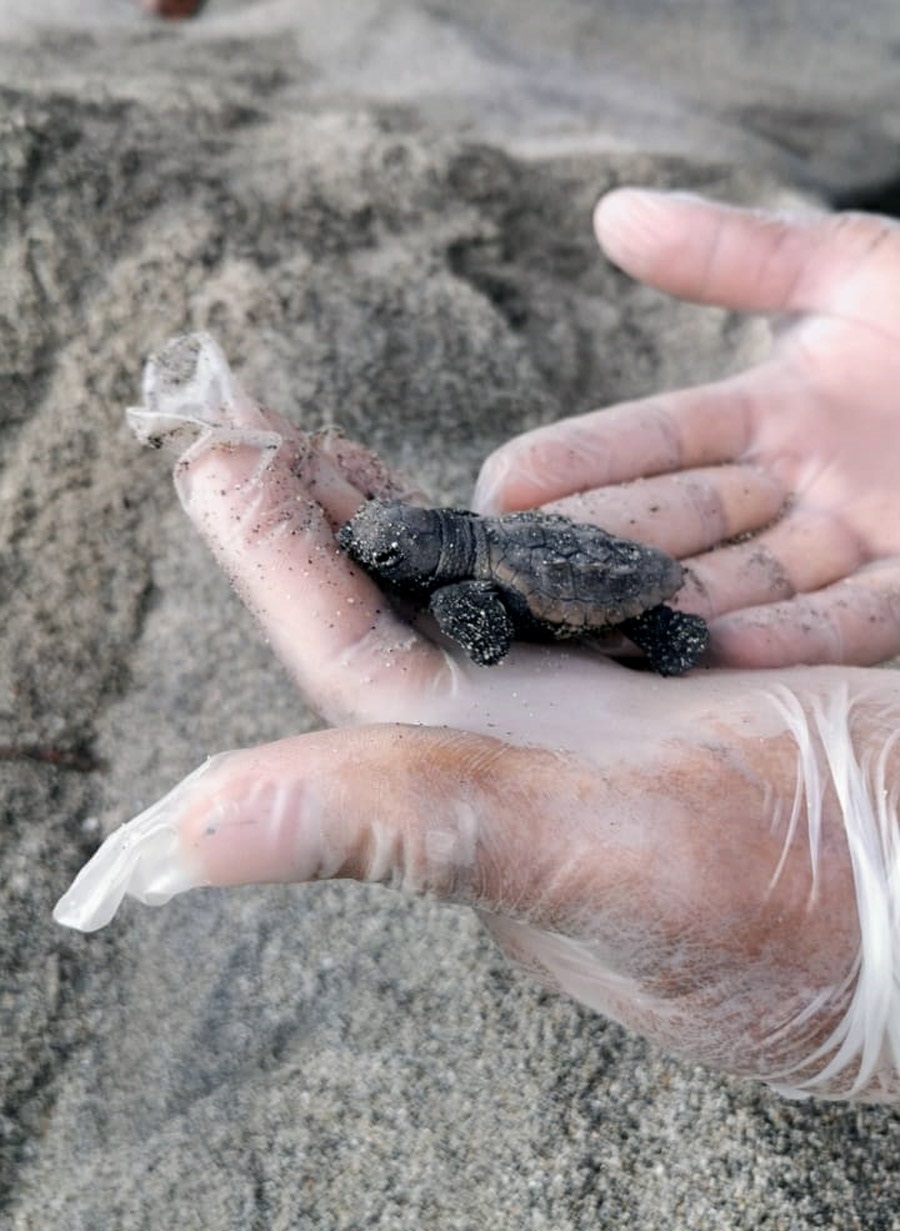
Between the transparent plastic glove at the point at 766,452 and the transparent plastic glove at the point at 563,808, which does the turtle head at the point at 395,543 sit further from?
the transparent plastic glove at the point at 766,452

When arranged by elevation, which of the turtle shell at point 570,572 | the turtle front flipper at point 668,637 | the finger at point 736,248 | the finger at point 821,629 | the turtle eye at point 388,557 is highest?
the finger at point 736,248

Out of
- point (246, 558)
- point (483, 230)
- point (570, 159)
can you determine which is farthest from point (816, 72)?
point (246, 558)

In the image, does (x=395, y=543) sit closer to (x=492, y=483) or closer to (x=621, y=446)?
(x=492, y=483)

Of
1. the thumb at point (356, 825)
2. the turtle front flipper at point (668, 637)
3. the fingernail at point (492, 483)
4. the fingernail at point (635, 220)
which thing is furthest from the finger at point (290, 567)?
the fingernail at point (635, 220)

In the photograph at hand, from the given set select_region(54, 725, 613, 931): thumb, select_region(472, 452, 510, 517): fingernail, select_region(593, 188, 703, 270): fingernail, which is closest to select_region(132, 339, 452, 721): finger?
select_region(54, 725, 613, 931): thumb

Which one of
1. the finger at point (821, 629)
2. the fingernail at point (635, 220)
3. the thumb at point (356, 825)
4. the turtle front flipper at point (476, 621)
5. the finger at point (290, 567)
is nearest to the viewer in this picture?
the thumb at point (356, 825)

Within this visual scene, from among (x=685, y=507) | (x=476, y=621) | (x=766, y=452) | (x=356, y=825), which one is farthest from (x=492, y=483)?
(x=356, y=825)

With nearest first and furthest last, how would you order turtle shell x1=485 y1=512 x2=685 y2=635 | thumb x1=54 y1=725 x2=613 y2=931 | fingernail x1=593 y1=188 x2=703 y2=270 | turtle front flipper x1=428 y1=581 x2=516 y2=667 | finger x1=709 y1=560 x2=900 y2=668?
thumb x1=54 y1=725 x2=613 y2=931 → turtle front flipper x1=428 y1=581 x2=516 y2=667 → turtle shell x1=485 y1=512 x2=685 y2=635 → finger x1=709 y1=560 x2=900 y2=668 → fingernail x1=593 y1=188 x2=703 y2=270

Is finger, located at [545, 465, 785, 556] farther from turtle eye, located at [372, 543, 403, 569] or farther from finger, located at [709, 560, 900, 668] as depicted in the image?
turtle eye, located at [372, 543, 403, 569]
